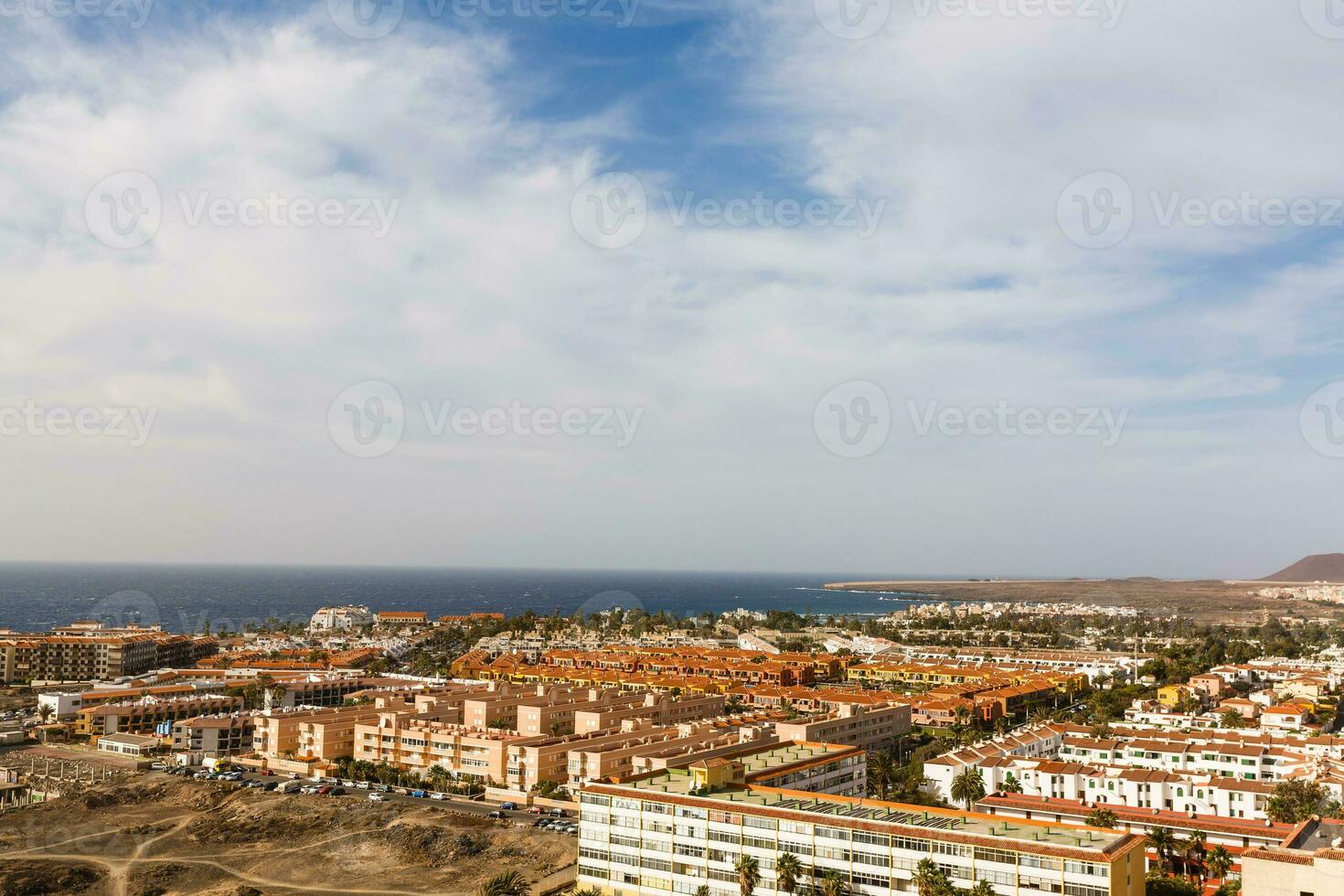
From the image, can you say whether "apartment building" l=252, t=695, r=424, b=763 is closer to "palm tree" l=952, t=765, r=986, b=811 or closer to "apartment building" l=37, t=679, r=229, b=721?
"apartment building" l=37, t=679, r=229, b=721

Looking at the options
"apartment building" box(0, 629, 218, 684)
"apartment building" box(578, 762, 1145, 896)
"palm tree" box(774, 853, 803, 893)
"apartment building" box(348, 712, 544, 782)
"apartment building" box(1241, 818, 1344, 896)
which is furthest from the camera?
"apartment building" box(0, 629, 218, 684)

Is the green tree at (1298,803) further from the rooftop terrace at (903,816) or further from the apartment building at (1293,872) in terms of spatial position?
the apartment building at (1293,872)

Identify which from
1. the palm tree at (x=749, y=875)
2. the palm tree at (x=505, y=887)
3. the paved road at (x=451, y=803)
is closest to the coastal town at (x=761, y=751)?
the palm tree at (x=749, y=875)

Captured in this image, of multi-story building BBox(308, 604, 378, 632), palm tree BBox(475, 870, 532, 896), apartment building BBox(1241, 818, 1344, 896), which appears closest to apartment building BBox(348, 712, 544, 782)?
palm tree BBox(475, 870, 532, 896)

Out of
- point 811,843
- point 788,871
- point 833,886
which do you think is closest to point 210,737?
point 788,871

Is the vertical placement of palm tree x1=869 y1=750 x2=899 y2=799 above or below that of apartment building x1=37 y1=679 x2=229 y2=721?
below

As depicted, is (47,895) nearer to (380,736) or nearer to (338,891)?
(338,891)
